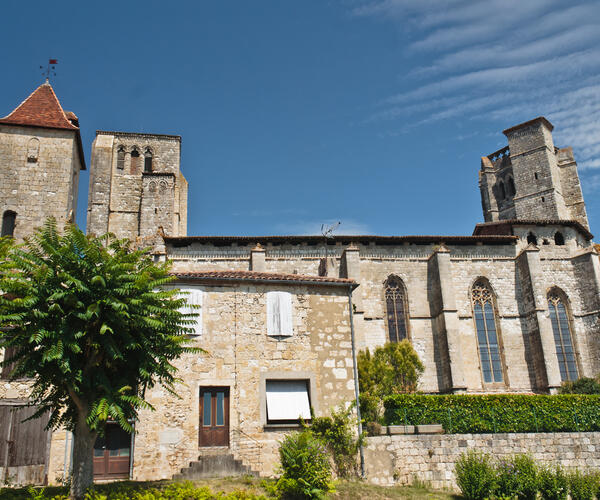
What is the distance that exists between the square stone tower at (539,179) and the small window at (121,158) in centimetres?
3088

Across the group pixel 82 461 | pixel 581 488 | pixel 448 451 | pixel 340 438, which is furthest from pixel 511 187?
pixel 82 461

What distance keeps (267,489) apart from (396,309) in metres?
16.6

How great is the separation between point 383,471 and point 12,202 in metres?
18.0

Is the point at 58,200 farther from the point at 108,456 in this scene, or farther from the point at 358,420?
the point at 358,420

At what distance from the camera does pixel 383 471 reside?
48.9 ft

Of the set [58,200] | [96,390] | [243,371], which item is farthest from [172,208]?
[96,390]

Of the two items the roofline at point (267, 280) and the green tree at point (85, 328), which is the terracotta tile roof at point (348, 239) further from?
the green tree at point (85, 328)

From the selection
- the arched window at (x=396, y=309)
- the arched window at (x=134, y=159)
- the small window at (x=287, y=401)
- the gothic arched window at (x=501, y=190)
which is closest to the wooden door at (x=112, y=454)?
the small window at (x=287, y=401)

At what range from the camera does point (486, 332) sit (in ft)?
92.4

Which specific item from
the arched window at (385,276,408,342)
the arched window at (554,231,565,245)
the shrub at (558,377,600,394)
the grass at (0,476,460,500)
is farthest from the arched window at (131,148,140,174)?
the shrub at (558,377,600,394)

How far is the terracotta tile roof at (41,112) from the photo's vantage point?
24.0 m

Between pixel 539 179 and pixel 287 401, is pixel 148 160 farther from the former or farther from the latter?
pixel 539 179

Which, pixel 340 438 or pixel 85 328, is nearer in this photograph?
pixel 85 328

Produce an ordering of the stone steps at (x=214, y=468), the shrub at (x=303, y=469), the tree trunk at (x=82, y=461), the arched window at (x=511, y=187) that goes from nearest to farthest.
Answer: the tree trunk at (x=82, y=461) < the shrub at (x=303, y=469) < the stone steps at (x=214, y=468) < the arched window at (x=511, y=187)
